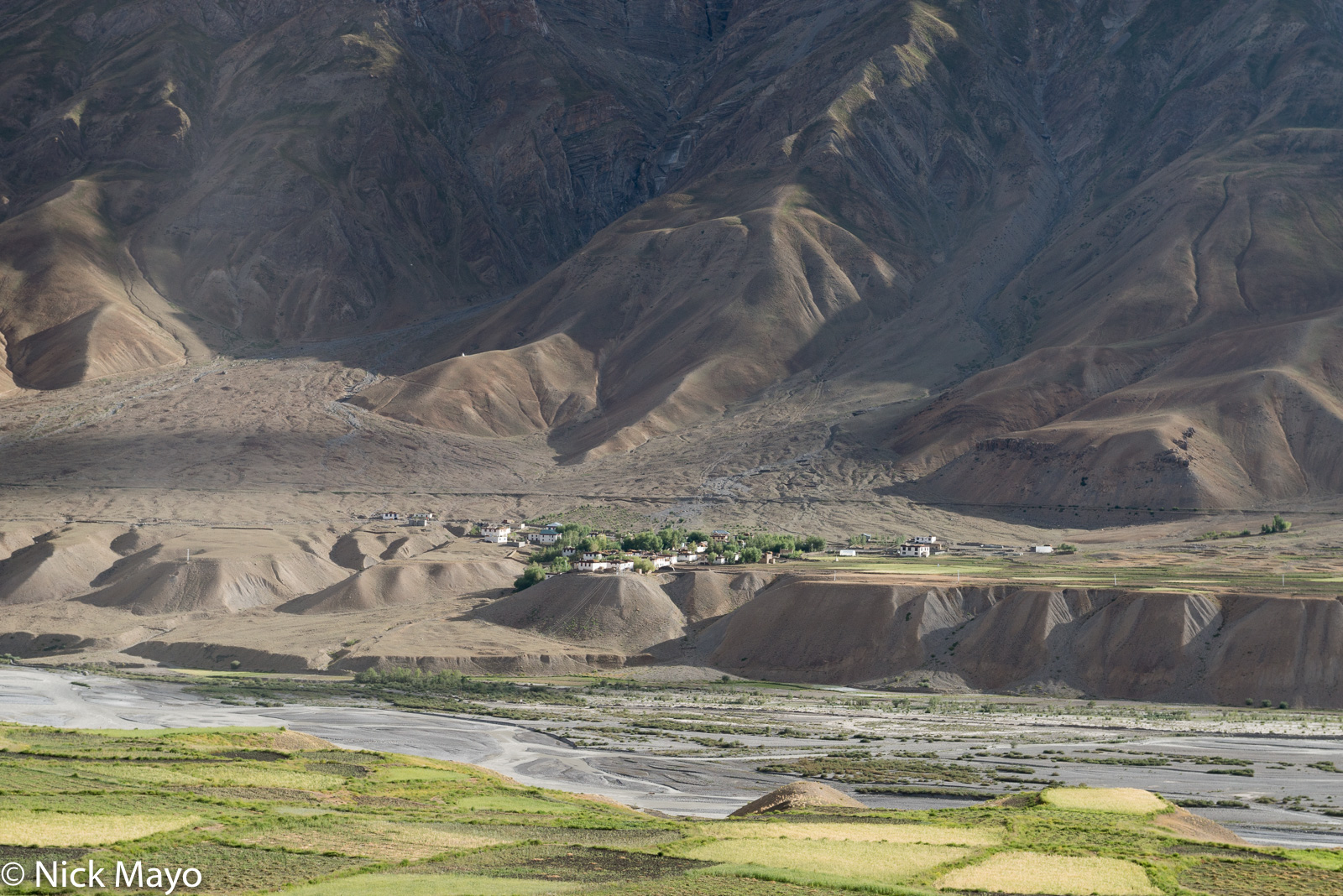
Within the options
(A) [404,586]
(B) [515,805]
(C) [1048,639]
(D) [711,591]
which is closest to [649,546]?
(D) [711,591]

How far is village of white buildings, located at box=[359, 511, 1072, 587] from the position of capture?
4139 inches

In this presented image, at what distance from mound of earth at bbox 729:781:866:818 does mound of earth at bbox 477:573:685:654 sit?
47.8 m

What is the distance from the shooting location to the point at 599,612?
312 feet

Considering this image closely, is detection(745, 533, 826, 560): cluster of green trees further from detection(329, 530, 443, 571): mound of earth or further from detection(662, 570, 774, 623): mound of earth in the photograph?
detection(329, 530, 443, 571): mound of earth

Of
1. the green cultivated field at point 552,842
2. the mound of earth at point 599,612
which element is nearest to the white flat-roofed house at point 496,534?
the mound of earth at point 599,612

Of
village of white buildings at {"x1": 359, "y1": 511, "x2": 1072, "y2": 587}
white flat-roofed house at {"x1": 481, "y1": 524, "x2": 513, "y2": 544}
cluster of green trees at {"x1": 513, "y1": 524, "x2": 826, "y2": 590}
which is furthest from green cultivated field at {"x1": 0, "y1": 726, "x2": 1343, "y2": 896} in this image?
white flat-roofed house at {"x1": 481, "y1": 524, "x2": 513, "y2": 544}

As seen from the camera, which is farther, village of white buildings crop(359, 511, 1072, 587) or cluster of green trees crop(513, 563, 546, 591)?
village of white buildings crop(359, 511, 1072, 587)

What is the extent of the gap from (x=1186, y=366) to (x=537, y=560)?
85.1 meters

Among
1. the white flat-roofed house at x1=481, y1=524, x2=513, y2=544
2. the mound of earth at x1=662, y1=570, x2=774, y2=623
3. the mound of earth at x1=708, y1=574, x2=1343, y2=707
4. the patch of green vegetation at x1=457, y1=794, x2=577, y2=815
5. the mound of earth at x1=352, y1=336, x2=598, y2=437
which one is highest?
the mound of earth at x1=352, y1=336, x2=598, y2=437

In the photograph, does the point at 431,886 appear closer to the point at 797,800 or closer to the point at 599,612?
the point at 797,800

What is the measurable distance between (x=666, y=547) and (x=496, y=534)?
20228 mm

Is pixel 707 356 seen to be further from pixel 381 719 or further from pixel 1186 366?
pixel 381 719

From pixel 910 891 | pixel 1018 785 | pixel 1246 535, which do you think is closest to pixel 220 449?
pixel 1246 535

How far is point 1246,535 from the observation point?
120312mm
